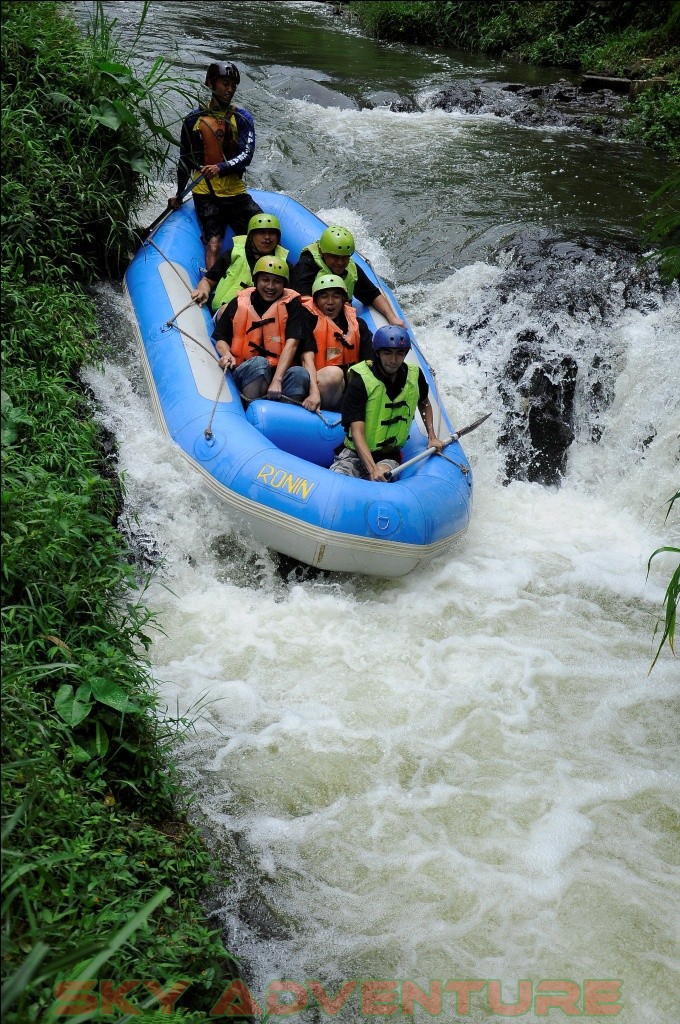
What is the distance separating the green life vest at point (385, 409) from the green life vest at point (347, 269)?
90cm

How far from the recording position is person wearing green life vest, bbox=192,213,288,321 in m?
5.63

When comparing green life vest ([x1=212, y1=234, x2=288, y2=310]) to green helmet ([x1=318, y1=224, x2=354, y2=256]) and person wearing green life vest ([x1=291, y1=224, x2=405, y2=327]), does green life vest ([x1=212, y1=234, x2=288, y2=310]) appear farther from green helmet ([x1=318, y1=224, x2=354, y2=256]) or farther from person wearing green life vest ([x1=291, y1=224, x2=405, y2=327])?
green helmet ([x1=318, y1=224, x2=354, y2=256])

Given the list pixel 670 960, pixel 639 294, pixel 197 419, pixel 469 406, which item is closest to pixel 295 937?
pixel 670 960

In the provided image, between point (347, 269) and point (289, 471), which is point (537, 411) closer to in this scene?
point (347, 269)

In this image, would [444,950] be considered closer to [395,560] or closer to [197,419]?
[395,560]

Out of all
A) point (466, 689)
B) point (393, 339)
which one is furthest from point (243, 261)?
point (466, 689)

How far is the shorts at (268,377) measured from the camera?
5203 millimetres

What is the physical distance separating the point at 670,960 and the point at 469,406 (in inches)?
155

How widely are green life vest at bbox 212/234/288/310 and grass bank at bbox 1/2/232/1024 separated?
0.79m

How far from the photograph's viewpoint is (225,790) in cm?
341

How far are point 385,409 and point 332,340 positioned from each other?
71 centimetres

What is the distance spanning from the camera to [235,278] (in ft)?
18.6

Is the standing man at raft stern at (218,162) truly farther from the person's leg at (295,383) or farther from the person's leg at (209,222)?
the person's leg at (295,383)

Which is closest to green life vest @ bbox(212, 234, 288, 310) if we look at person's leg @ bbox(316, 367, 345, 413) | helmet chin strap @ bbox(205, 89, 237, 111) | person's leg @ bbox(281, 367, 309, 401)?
person's leg @ bbox(281, 367, 309, 401)
